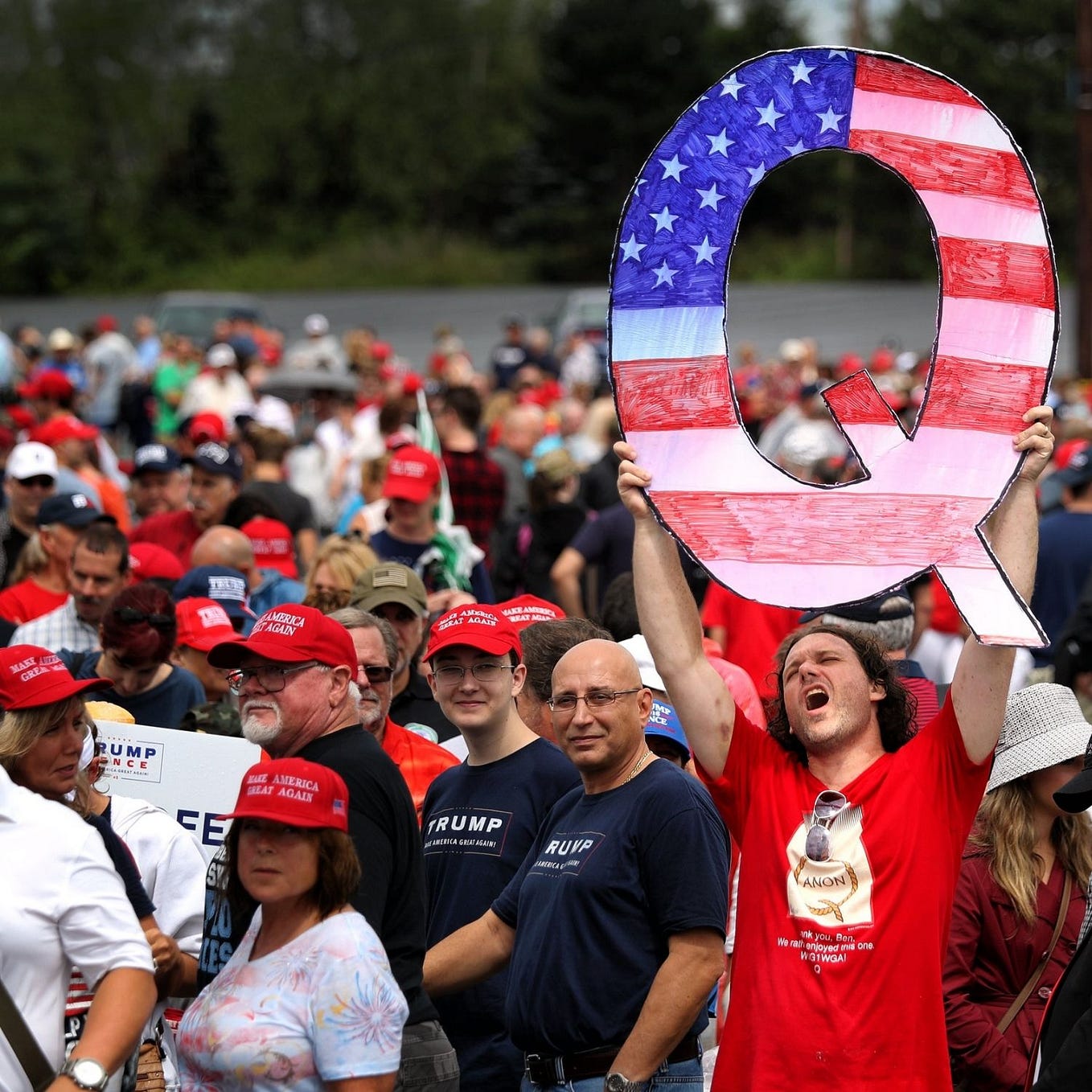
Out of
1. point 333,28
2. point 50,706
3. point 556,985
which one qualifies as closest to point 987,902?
point 556,985

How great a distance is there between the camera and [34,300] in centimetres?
4844

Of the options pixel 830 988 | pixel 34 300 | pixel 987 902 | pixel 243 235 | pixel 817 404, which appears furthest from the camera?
pixel 243 235

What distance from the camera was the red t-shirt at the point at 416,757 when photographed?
5355 mm

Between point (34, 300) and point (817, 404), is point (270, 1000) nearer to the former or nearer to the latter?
point (817, 404)

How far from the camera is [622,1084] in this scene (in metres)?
3.96

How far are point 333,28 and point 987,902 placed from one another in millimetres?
69623

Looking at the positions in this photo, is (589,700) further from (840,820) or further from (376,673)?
(376,673)

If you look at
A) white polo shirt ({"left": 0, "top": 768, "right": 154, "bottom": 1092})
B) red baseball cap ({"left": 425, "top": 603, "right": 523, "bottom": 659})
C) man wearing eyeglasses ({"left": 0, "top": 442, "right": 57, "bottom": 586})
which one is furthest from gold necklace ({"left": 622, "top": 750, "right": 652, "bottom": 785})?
man wearing eyeglasses ({"left": 0, "top": 442, "right": 57, "bottom": 586})

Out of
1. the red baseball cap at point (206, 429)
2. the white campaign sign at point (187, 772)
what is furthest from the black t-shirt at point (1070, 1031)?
the red baseball cap at point (206, 429)

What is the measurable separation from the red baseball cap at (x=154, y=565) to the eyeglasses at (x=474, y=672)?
301 cm

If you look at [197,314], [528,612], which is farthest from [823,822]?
[197,314]

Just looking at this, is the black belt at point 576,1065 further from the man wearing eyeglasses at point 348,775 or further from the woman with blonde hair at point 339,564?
the woman with blonde hair at point 339,564

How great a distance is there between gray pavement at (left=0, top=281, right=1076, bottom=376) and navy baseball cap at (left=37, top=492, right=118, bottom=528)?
24947mm

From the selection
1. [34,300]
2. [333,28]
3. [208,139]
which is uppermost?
[333,28]
